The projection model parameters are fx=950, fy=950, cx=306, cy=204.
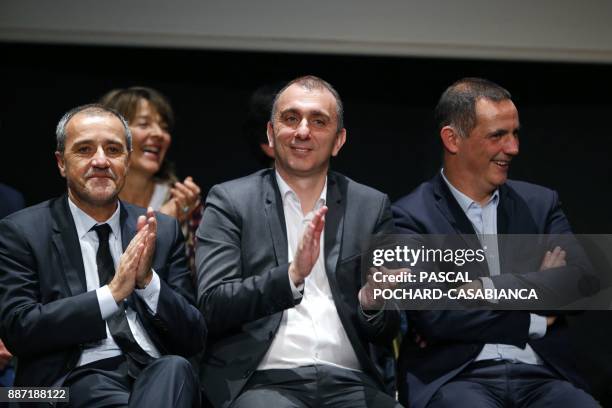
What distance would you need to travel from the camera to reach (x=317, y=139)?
3271 mm

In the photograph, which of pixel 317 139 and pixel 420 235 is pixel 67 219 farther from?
pixel 420 235

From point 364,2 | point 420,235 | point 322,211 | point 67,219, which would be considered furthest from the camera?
point 364,2

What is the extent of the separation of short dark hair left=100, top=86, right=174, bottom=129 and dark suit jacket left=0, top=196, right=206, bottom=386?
109 centimetres

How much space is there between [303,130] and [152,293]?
766mm

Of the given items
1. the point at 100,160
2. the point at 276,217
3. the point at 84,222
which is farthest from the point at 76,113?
the point at 276,217

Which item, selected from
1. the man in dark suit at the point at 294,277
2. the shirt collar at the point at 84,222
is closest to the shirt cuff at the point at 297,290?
the man in dark suit at the point at 294,277

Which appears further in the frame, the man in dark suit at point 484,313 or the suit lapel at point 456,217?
the suit lapel at point 456,217

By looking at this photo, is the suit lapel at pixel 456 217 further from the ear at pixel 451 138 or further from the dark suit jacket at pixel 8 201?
the dark suit jacket at pixel 8 201

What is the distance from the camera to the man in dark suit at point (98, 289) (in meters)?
2.87

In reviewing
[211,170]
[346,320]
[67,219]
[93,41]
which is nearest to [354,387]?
[346,320]

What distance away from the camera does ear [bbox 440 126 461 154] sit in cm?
358

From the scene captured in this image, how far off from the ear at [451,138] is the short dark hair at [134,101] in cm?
133

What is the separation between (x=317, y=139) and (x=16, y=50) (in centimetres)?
200

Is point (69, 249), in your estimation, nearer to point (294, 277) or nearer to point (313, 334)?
point (294, 277)
